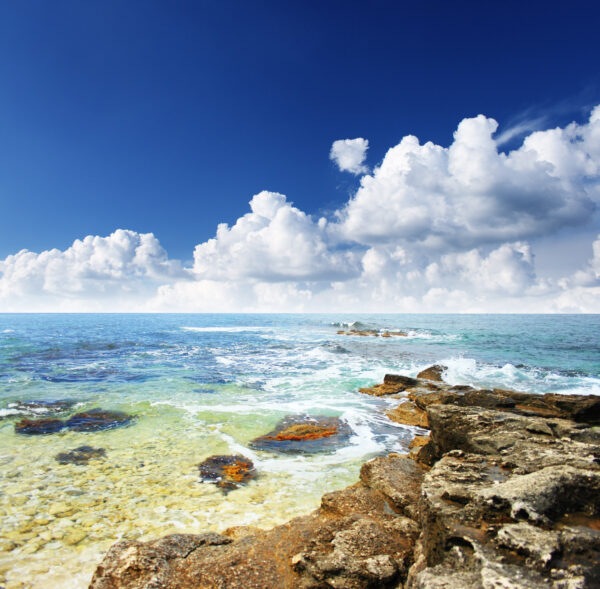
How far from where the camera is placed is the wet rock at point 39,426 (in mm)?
11352

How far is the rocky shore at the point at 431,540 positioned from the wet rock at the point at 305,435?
15.1 ft

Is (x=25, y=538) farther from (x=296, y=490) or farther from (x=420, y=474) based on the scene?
(x=420, y=474)

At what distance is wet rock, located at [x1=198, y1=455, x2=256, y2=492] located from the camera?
Answer: 26.2 ft

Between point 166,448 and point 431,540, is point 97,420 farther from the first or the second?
point 431,540

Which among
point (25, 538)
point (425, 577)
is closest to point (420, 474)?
point (425, 577)

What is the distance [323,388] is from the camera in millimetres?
19547

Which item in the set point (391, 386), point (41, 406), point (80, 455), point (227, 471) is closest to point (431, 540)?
point (227, 471)

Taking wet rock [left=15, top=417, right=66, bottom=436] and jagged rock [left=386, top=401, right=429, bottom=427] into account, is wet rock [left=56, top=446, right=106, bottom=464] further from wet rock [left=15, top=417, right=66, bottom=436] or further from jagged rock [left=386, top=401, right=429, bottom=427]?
jagged rock [left=386, top=401, right=429, bottom=427]

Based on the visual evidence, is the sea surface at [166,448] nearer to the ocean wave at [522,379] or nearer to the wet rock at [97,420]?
the ocean wave at [522,379]

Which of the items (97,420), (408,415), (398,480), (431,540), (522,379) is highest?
(431,540)

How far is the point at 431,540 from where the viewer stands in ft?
12.3

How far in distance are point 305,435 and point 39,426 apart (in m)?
9.59

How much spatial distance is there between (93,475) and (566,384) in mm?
26419

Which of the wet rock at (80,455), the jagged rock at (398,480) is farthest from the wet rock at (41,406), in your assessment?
the jagged rock at (398,480)
